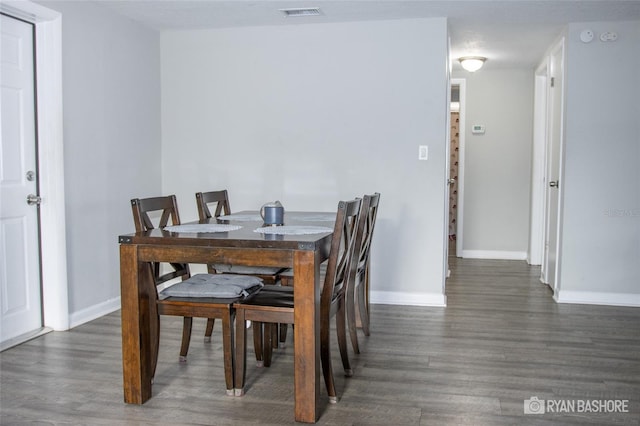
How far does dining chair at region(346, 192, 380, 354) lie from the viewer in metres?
2.88

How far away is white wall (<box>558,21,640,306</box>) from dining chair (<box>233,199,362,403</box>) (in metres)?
2.40

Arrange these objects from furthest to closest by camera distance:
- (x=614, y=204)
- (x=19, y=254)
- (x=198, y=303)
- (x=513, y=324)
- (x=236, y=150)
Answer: (x=236, y=150)
(x=614, y=204)
(x=513, y=324)
(x=19, y=254)
(x=198, y=303)

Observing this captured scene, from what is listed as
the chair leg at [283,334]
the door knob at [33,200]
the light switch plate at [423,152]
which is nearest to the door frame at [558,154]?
Answer: the light switch plate at [423,152]

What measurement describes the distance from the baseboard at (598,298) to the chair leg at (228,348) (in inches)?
112

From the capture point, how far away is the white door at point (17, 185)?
10.8 ft

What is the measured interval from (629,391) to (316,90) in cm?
288

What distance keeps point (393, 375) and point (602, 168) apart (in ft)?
8.28

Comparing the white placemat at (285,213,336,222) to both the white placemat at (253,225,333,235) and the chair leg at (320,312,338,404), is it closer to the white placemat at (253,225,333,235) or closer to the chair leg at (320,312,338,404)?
the white placemat at (253,225,333,235)

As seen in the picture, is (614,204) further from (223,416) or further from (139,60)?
(139,60)

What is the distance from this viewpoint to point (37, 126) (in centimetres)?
351

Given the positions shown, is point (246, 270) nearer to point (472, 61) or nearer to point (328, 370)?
point (328, 370)

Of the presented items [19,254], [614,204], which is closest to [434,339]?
[614,204]

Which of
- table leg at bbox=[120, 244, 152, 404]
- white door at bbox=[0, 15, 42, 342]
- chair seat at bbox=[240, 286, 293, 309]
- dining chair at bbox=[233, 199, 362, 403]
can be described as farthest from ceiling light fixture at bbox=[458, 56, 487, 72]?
table leg at bbox=[120, 244, 152, 404]

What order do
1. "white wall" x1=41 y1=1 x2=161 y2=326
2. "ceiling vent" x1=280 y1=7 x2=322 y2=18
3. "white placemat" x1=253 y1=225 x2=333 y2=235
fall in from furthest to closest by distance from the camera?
1. "ceiling vent" x1=280 y1=7 x2=322 y2=18
2. "white wall" x1=41 y1=1 x2=161 y2=326
3. "white placemat" x1=253 y1=225 x2=333 y2=235
